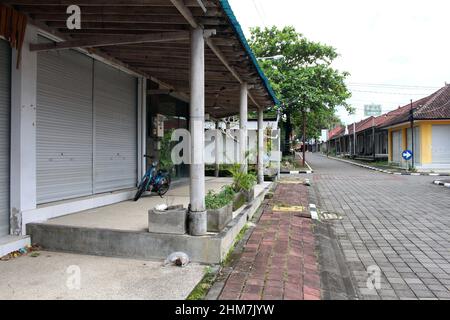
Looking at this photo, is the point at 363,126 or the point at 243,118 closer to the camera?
the point at 243,118

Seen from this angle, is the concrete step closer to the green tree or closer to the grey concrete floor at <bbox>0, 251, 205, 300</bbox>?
the grey concrete floor at <bbox>0, 251, 205, 300</bbox>

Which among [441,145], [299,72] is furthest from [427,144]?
[299,72]

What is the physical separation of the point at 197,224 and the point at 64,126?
2.77 meters

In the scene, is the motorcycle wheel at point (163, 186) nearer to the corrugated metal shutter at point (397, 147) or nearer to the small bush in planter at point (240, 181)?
the small bush in planter at point (240, 181)

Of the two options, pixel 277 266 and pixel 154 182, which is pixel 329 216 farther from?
pixel 277 266

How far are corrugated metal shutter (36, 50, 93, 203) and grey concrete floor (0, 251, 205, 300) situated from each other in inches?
56.2

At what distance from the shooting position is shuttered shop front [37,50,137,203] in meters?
5.29

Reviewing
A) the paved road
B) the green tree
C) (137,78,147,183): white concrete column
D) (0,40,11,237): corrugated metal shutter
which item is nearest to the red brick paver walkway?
the paved road

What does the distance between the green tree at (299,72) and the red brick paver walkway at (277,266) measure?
1816cm

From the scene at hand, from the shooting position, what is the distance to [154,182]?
749 cm

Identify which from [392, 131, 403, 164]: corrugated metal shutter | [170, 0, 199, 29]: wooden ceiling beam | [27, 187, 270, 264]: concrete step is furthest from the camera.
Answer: [392, 131, 403, 164]: corrugated metal shutter

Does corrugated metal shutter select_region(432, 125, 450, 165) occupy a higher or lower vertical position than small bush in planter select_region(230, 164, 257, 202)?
higher
